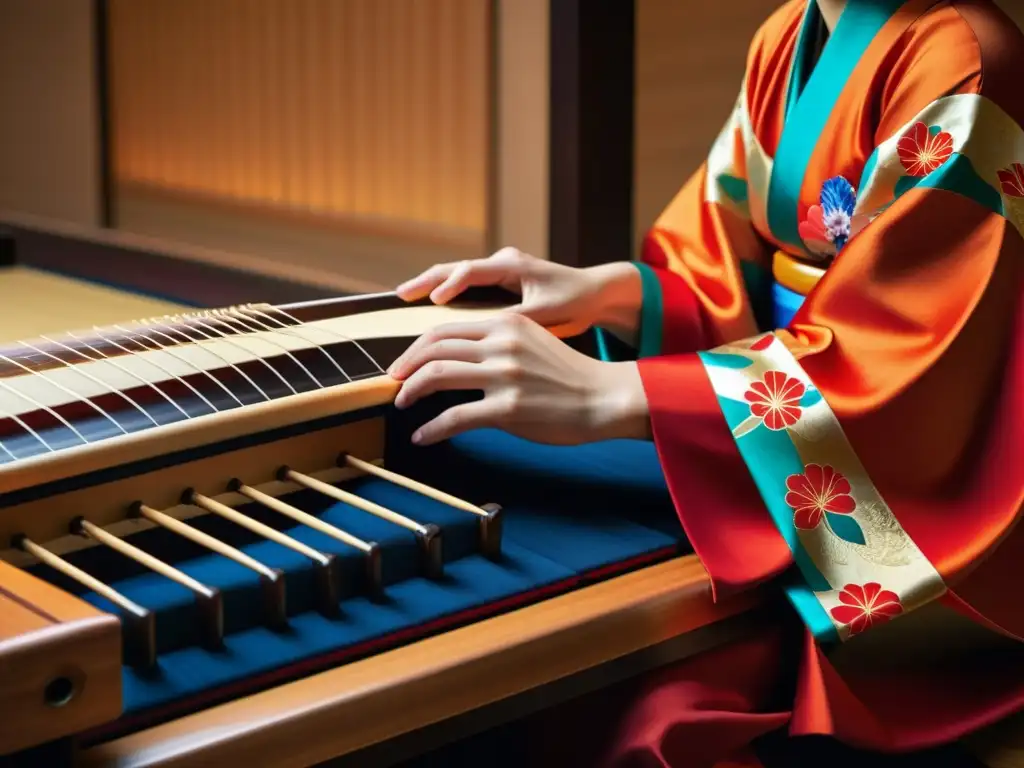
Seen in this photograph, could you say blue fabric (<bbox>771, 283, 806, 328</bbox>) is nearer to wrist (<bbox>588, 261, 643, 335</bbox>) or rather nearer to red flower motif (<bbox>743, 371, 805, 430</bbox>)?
wrist (<bbox>588, 261, 643, 335</bbox>)

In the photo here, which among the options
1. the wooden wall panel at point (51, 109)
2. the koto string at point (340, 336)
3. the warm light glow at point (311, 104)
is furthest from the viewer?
the wooden wall panel at point (51, 109)

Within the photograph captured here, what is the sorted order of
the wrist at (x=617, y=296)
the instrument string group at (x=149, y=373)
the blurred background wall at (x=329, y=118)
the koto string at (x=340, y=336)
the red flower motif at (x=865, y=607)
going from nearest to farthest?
the instrument string group at (x=149, y=373) → the red flower motif at (x=865, y=607) → the koto string at (x=340, y=336) → the wrist at (x=617, y=296) → the blurred background wall at (x=329, y=118)

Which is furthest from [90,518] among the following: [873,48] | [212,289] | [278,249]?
[278,249]

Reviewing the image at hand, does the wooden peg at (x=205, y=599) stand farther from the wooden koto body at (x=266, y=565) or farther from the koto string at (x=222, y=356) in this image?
the koto string at (x=222, y=356)

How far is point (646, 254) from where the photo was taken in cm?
180

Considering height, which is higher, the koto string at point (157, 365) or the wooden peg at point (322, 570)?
the koto string at point (157, 365)

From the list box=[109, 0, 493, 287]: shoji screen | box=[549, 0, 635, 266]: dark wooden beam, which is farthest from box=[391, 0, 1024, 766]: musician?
box=[109, 0, 493, 287]: shoji screen

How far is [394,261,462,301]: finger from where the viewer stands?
1533mm

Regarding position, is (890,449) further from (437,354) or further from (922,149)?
(437,354)

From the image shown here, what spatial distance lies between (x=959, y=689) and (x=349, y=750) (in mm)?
695

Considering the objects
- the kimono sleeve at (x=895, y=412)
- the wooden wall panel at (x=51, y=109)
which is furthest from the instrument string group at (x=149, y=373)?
the wooden wall panel at (x=51, y=109)

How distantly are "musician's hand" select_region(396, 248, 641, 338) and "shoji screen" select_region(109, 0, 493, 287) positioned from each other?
1706 millimetres

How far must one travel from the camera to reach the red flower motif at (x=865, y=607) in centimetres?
116

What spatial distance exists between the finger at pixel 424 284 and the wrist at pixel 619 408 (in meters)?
0.37
